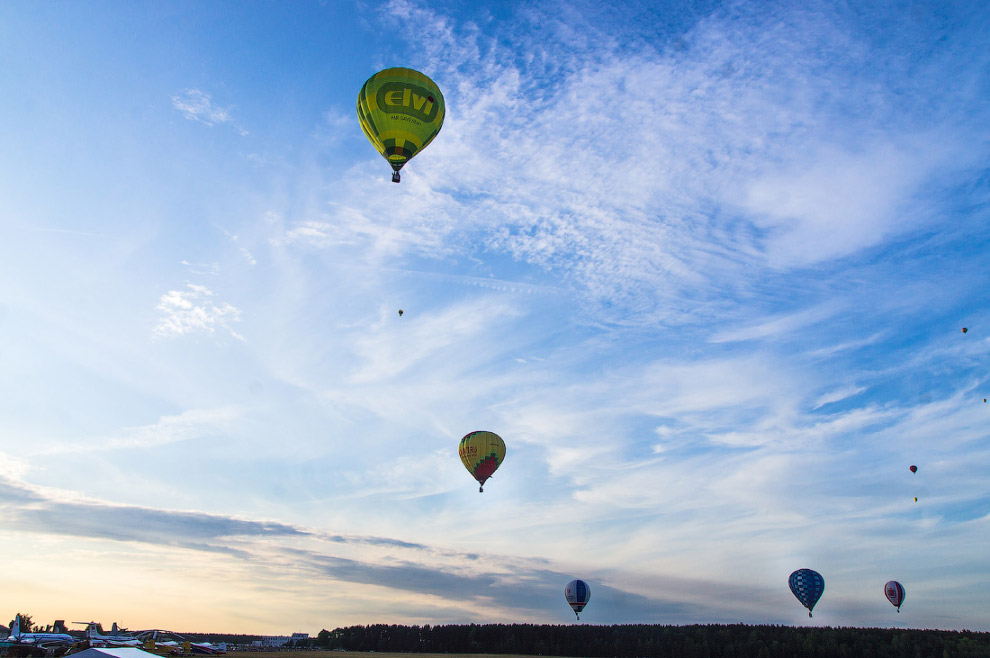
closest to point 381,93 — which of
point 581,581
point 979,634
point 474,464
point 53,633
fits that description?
point 474,464

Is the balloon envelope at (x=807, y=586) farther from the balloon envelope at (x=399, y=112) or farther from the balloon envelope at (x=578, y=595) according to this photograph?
the balloon envelope at (x=399, y=112)

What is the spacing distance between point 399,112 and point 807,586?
7052 cm

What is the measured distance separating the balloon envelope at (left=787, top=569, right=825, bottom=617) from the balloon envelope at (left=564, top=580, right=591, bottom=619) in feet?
79.1

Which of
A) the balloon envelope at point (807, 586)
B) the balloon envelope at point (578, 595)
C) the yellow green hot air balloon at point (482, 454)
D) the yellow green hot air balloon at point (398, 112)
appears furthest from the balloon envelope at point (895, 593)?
the yellow green hot air balloon at point (398, 112)

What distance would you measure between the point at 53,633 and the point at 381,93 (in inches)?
1901

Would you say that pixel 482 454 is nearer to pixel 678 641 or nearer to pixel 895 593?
pixel 895 593

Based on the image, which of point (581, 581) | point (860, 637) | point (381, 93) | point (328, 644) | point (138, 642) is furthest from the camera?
point (328, 644)

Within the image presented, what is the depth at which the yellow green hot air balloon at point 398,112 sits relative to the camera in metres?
39.7

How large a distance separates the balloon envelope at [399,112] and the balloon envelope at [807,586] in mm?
68090

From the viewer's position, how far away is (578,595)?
81688mm

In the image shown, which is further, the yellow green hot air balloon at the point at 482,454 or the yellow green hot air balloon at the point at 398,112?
the yellow green hot air balloon at the point at 482,454

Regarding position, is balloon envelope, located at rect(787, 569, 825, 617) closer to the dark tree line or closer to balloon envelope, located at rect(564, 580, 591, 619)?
balloon envelope, located at rect(564, 580, 591, 619)

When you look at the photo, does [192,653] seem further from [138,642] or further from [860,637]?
[860,637]

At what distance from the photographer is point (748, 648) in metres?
115
